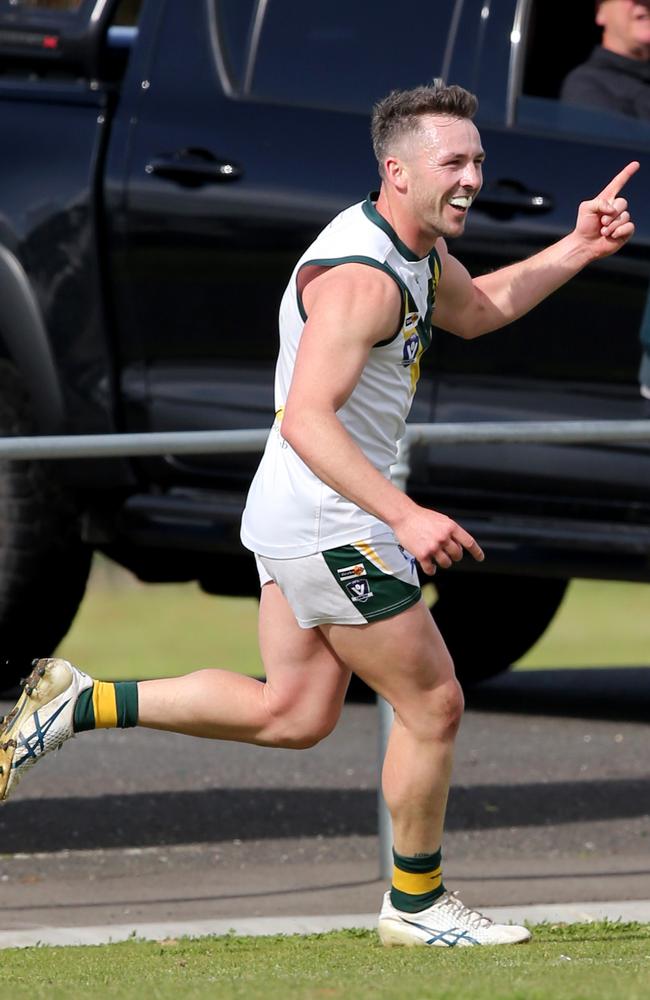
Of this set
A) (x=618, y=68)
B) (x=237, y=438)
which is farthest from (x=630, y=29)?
(x=237, y=438)

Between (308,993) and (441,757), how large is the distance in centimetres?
83

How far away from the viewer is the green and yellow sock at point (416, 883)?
4320 mm

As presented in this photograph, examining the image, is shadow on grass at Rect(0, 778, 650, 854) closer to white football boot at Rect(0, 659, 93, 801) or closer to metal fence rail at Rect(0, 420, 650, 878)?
metal fence rail at Rect(0, 420, 650, 878)

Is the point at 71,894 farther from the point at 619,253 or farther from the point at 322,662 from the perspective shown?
the point at 619,253

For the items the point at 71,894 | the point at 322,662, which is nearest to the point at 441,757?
the point at 322,662

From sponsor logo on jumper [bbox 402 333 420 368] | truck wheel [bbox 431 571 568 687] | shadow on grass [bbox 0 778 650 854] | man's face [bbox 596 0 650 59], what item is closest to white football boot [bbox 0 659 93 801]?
sponsor logo on jumper [bbox 402 333 420 368]

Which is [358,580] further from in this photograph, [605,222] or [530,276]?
[605,222]

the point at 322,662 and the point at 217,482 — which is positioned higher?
the point at 322,662

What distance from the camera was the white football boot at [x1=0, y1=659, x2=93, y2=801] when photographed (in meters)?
4.34

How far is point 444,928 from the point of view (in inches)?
170

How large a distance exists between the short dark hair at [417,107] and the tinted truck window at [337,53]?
1952 mm

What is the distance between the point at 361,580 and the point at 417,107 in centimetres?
93

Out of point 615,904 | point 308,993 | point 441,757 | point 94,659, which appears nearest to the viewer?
point 308,993

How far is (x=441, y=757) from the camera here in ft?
14.0
